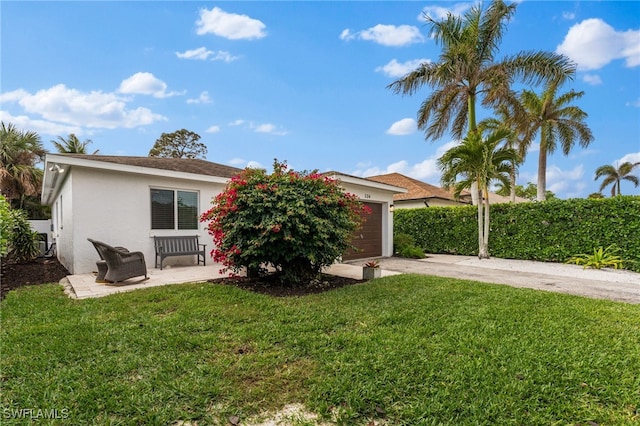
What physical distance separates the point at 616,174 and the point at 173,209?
4200cm

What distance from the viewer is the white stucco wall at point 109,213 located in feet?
25.6

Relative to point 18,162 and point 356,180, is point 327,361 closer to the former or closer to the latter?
point 356,180

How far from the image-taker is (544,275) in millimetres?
8562

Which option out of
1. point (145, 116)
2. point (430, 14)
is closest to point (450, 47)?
point (430, 14)

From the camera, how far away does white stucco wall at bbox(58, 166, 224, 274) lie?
780 centimetres

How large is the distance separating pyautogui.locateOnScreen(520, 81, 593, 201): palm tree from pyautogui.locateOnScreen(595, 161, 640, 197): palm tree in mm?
20002

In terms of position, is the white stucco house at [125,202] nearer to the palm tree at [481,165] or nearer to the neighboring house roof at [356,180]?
the neighboring house roof at [356,180]

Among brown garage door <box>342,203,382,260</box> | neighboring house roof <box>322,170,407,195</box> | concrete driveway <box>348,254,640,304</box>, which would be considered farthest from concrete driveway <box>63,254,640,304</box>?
neighboring house roof <box>322,170,407,195</box>

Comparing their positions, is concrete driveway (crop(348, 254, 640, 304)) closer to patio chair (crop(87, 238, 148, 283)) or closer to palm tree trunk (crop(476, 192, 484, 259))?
palm tree trunk (crop(476, 192, 484, 259))

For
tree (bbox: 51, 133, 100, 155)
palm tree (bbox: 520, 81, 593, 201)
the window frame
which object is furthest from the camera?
tree (bbox: 51, 133, 100, 155)

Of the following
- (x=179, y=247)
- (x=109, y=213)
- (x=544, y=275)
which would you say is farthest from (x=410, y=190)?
(x=109, y=213)

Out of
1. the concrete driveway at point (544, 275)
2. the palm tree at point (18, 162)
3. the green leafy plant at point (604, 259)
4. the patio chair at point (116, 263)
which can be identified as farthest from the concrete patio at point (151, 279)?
the palm tree at point (18, 162)

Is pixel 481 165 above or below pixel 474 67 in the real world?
below

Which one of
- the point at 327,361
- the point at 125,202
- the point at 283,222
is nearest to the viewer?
the point at 327,361
